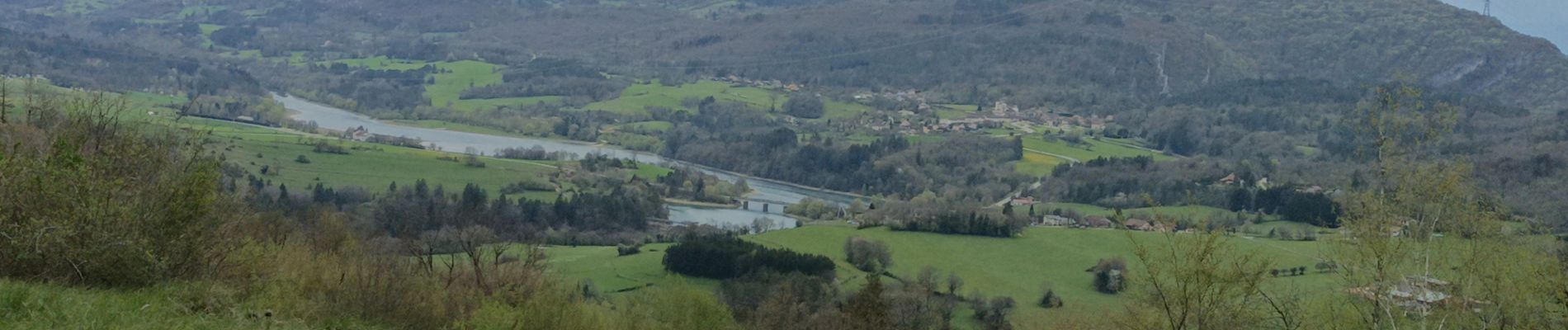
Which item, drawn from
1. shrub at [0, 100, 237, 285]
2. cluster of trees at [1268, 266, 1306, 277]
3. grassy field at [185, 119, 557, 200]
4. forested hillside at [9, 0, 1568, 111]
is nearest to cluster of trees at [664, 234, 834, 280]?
cluster of trees at [1268, 266, 1306, 277]

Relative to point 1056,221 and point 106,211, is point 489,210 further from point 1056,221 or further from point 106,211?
point 106,211

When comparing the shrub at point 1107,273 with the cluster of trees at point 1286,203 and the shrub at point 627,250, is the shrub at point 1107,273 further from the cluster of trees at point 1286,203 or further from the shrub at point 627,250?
the cluster of trees at point 1286,203

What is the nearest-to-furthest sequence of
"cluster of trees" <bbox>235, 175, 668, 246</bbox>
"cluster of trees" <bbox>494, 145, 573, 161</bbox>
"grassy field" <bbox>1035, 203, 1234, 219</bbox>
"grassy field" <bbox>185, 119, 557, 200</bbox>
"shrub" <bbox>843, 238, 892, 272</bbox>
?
"shrub" <bbox>843, 238, 892, 272</bbox> → "cluster of trees" <bbox>235, 175, 668, 246</bbox> → "grassy field" <bbox>185, 119, 557, 200</bbox> → "grassy field" <bbox>1035, 203, 1234, 219</bbox> → "cluster of trees" <bbox>494, 145, 573, 161</bbox>

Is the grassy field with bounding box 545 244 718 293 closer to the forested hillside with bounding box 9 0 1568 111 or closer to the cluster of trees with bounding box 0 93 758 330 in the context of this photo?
the cluster of trees with bounding box 0 93 758 330

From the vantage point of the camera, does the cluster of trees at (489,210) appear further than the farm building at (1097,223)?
No

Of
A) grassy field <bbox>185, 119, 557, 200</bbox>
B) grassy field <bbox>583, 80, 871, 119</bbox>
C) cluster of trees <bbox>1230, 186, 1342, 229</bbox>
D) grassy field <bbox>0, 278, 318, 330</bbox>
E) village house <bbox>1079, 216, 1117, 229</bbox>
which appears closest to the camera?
grassy field <bbox>0, 278, 318, 330</bbox>

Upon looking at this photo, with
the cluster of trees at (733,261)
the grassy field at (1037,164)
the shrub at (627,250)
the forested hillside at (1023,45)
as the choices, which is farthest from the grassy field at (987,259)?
the forested hillside at (1023,45)

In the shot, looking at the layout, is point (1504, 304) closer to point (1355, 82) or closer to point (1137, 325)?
point (1137, 325)
